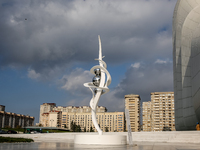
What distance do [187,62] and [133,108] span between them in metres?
80.6

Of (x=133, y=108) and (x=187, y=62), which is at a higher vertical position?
(x=187, y=62)

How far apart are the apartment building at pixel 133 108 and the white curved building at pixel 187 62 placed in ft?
244

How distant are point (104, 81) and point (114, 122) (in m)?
105

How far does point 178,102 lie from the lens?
3412 centimetres

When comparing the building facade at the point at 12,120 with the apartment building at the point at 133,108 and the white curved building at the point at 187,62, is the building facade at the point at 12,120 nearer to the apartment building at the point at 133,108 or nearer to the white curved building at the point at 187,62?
the apartment building at the point at 133,108

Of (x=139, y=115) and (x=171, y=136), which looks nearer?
(x=171, y=136)

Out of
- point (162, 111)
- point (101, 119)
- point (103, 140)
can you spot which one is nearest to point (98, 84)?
point (103, 140)

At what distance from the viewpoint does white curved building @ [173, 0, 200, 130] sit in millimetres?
25375

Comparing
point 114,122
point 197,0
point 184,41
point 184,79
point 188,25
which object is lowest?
point 114,122

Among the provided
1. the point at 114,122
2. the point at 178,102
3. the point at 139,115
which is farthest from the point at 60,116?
the point at 178,102

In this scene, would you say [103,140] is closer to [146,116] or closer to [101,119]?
[146,116]

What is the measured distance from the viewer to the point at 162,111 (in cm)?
9938

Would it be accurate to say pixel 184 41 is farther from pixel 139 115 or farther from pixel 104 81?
pixel 139 115

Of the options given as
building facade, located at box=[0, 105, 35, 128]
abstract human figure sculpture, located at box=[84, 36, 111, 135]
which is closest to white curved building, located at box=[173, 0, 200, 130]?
abstract human figure sculpture, located at box=[84, 36, 111, 135]
